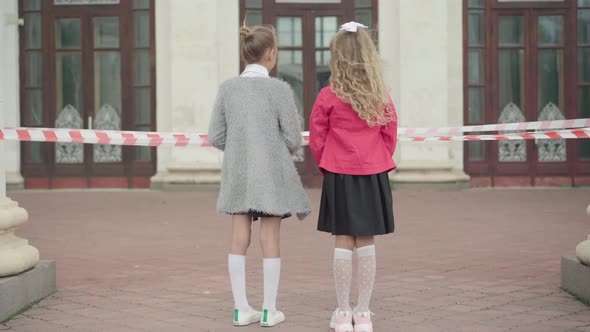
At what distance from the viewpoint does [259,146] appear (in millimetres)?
5043

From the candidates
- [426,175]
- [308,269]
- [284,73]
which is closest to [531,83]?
[426,175]

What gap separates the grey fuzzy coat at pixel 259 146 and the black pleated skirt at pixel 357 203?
27cm

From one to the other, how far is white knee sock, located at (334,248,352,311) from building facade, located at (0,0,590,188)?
953cm

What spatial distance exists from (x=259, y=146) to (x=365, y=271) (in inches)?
33.4

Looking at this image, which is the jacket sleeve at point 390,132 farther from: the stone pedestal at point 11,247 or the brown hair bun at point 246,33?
the stone pedestal at point 11,247

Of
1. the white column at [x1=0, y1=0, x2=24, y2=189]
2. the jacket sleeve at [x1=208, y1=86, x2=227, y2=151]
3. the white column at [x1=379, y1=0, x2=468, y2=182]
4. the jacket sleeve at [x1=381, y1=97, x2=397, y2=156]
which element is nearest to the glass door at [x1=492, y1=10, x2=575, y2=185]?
the white column at [x1=379, y1=0, x2=468, y2=182]

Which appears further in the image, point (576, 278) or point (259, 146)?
point (576, 278)

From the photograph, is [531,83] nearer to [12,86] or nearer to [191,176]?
[191,176]

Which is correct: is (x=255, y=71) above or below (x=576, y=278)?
above

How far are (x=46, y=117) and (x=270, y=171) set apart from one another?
1088 cm

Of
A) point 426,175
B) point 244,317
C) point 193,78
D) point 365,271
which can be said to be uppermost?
point 193,78

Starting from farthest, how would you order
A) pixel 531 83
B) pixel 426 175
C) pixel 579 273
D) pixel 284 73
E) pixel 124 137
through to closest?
pixel 284 73 < pixel 531 83 < pixel 426 175 < pixel 124 137 < pixel 579 273

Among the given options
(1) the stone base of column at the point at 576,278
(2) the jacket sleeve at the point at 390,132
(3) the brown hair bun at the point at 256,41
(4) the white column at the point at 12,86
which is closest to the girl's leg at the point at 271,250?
(2) the jacket sleeve at the point at 390,132

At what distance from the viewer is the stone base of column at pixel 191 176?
47.6ft
